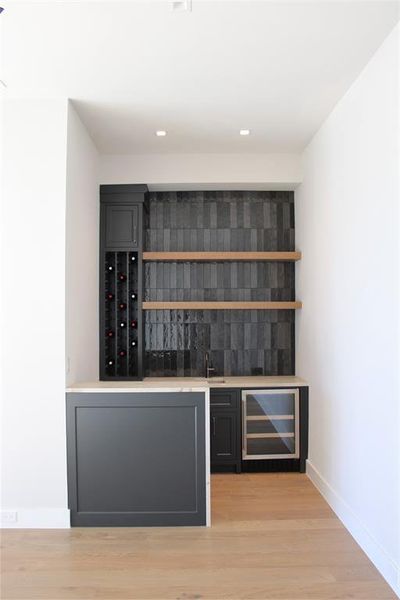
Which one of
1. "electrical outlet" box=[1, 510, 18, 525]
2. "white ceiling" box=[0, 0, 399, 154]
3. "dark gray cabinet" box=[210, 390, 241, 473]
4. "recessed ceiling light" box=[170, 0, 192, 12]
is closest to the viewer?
"recessed ceiling light" box=[170, 0, 192, 12]

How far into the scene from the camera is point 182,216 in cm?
494

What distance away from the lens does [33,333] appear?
11.0ft

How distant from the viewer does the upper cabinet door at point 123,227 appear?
4.64 metres

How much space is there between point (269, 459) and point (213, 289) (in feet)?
5.74

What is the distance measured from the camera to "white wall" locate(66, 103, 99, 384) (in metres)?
3.50

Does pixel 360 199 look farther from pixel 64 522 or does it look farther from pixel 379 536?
pixel 64 522

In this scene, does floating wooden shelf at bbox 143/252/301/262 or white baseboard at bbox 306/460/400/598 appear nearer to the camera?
white baseboard at bbox 306/460/400/598

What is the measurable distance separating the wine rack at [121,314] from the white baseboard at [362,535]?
204cm

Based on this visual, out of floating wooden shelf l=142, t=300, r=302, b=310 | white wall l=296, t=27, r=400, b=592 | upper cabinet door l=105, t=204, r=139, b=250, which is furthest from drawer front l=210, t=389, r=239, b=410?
upper cabinet door l=105, t=204, r=139, b=250

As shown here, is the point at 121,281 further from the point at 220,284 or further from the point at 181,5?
the point at 181,5

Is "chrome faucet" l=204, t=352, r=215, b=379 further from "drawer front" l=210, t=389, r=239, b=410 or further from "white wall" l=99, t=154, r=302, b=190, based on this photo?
"white wall" l=99, t=154, r=302, b=190

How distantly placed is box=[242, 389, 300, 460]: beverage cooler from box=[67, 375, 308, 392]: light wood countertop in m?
0.08

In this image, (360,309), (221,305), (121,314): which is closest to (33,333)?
(121,314)

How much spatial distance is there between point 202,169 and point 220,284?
1166mm
